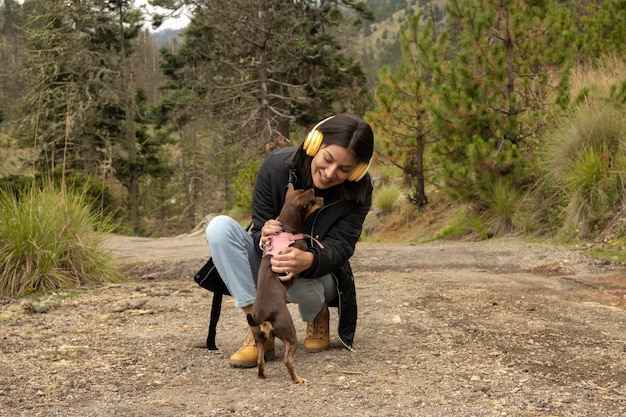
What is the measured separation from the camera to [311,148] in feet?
8.12

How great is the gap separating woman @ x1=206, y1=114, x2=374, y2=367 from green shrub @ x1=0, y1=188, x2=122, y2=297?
2.55 metres

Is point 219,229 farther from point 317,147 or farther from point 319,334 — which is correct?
point 319,334

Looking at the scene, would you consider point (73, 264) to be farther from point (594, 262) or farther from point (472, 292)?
point (594, 262)

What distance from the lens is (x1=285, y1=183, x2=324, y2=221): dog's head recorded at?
96.3 inches

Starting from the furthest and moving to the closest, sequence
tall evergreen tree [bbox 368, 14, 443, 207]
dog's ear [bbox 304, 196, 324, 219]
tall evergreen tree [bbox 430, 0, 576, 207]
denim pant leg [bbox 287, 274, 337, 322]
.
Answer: tall evergreen tree [bbox 368, 14, 443, 207], tall evergreen tree [bbox 430, 0, 576, 207], denim pant leg [bbox 287, 274, 337, 322], dog's ear [bbox 304, 196, 324, 219]

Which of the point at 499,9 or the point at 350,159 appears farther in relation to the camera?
the point at 499,9

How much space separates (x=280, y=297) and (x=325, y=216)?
465mm

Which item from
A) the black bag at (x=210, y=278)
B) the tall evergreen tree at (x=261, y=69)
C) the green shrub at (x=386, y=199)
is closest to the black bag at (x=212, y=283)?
the black bag at (x=210, y=278)

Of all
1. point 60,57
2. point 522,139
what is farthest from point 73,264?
point 60,57

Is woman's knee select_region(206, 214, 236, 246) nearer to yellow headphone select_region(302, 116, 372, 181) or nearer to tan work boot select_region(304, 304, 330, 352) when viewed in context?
yellow headphone select_region(302, 116, 372, 181)

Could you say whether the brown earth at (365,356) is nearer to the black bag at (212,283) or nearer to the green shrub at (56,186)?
the black bag at (212,283)

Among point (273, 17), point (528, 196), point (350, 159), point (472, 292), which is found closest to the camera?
point (350, 159)

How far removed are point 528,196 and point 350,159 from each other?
590cm

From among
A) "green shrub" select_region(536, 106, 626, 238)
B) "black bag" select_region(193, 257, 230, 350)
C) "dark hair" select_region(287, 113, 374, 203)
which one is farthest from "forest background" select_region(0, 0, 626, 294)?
"dark hair" select_region(287, 113, 374, 203)
